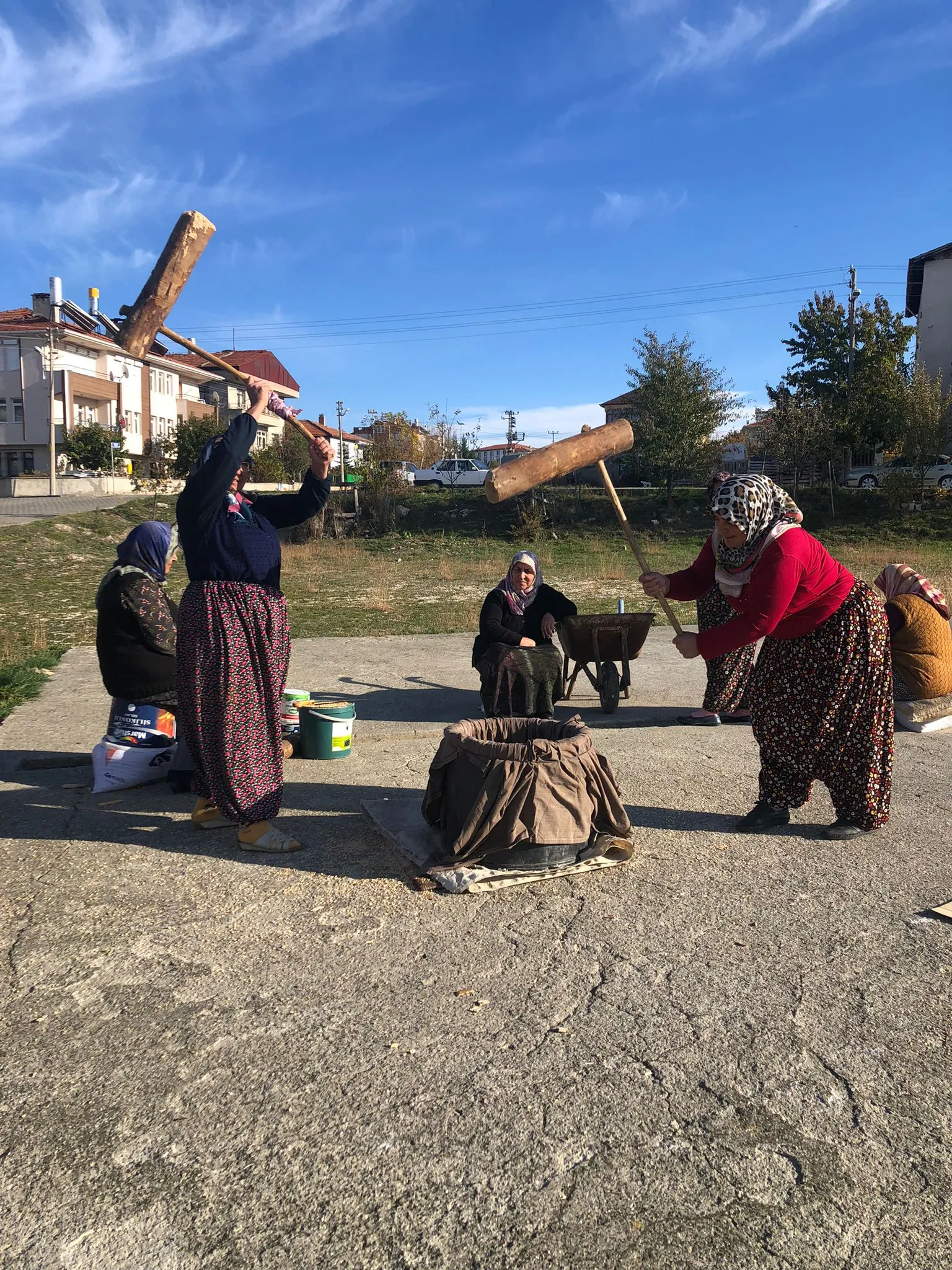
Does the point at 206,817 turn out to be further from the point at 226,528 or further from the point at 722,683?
the point at 722,683

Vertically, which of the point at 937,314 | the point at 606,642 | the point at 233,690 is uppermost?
the point at 937,314

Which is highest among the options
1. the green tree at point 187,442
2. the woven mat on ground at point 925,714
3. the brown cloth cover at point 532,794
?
the green tree at point 187,442

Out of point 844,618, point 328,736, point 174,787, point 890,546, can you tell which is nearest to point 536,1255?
point 844,618

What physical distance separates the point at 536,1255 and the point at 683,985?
50.5 inches

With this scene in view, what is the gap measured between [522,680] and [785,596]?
2.73 m

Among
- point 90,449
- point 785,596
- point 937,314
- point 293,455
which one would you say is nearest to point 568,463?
point 785,596

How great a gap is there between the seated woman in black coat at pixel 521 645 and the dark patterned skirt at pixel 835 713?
212 centimetres

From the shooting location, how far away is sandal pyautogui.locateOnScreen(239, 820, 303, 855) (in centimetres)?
435

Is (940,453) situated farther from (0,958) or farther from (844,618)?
(0,958)

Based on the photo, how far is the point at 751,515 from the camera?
4.14 metres

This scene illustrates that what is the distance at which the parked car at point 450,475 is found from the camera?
4234 centimetres

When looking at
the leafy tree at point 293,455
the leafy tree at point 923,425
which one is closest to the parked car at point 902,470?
the leafy tree at point 923,425

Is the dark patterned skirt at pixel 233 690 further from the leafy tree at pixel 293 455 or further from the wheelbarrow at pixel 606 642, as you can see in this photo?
the leafy tree at pixel 293 455

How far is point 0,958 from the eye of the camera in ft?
11.1
